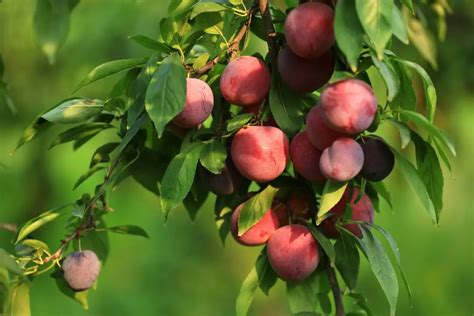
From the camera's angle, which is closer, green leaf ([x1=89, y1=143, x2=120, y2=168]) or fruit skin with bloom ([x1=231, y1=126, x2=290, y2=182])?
fruit skin with bloom ([x1=231, y1=126, x2=290, y2=182])

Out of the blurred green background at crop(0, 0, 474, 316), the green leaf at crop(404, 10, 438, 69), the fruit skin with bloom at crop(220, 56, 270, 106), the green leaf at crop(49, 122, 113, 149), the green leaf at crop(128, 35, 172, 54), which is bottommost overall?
the blurred green background at crop(0, 0, 474, 316)

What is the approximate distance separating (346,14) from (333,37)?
0.11ft

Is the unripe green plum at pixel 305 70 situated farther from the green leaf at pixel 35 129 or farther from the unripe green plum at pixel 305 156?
the green leaf at pixel 35 129

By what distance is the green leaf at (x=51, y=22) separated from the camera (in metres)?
0.65

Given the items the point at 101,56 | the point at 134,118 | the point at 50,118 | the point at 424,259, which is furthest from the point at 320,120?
the point at 424,259

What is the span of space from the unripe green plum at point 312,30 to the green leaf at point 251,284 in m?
0.21

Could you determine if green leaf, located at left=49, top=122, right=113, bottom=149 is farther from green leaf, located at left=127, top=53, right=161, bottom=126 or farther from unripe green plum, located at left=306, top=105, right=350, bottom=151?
unripe green plum, located at left=306, top=105, right=350, bottom=151

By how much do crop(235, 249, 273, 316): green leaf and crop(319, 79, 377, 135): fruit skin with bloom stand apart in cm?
18

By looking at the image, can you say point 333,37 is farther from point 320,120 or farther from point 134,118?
point 134,118

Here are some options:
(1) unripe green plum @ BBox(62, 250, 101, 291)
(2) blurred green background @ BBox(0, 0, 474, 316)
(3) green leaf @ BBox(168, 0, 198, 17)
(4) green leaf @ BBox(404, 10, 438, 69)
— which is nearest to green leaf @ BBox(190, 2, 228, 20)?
(3) green leaf @ BBox(168, 0, 198, 17)

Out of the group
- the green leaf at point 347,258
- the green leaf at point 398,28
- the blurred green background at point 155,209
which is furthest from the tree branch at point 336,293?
the blurred green background at point 155,209

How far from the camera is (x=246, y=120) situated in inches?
28.7

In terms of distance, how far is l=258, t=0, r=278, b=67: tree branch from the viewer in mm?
744

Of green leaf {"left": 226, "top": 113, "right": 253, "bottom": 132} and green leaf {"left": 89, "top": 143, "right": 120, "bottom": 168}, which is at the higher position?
green leaf {"left": 226, "top": 113, "right": 253, "bottom": 132}
